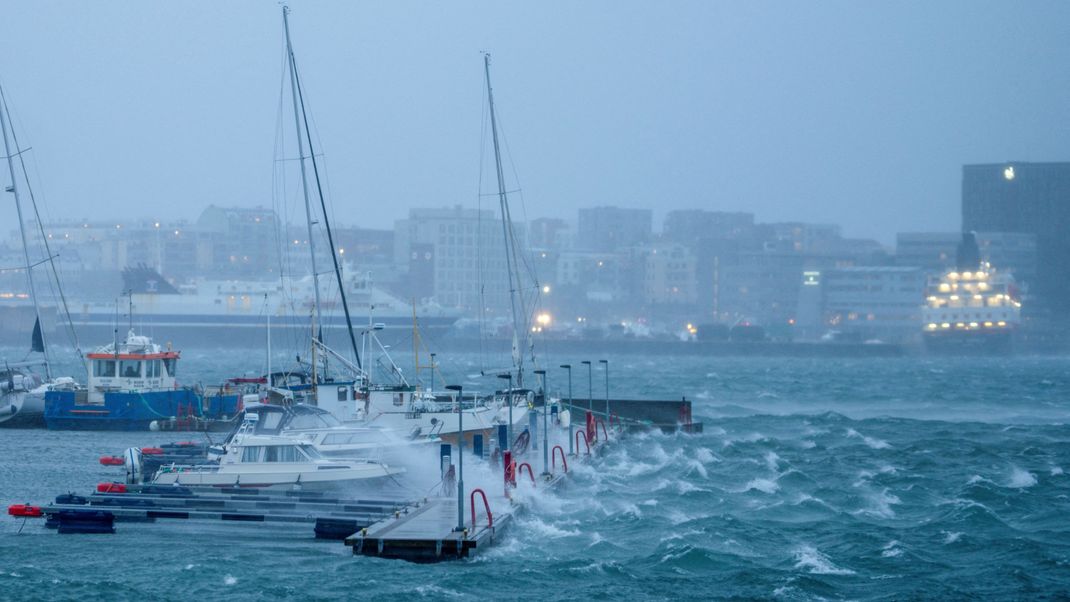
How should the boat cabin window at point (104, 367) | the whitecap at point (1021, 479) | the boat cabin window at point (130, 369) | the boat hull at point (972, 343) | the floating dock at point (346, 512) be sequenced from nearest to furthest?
the floating dock at point (346, 512) → the whitecap at point (1021, 479) → the boat cabin window at point (104, 367) → the boat cabin window at point (130, 369) → the boat hull at point (972, 343)

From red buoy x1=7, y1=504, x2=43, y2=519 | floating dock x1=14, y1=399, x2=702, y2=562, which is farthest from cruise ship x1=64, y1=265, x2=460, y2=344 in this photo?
red buoy x1=7, y1=504, x2=43, y2=519

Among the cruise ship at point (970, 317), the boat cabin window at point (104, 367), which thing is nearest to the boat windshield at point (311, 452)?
the boat cabin window at point (104, 367)

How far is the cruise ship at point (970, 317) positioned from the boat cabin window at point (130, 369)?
114272 millimetres

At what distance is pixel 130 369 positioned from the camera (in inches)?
1785

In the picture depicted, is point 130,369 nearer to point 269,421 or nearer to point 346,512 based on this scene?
point 269,421

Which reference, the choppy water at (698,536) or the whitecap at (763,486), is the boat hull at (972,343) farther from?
the whitecap at (763,486)

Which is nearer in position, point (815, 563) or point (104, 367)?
point (815, 563)

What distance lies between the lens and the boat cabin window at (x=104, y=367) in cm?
4506

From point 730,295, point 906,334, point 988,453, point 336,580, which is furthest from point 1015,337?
point 336,580

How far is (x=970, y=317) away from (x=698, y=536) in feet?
419

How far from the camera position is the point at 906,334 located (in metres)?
168

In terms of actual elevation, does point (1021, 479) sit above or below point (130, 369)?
below

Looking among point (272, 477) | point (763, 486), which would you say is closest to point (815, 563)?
point (763, 486)

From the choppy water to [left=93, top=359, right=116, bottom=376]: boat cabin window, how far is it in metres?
3.03
